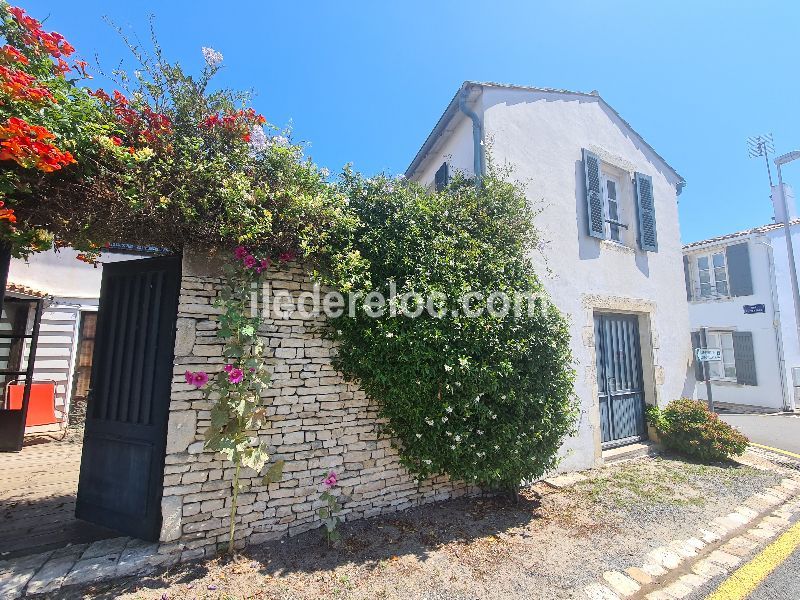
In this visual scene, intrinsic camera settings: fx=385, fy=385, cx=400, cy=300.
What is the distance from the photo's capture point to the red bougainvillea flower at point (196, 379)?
343 centimetres

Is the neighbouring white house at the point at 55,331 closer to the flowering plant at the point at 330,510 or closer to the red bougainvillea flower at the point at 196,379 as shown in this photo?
the red bougainvillea flower at the point at 196,379

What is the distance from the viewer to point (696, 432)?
655 centimetres

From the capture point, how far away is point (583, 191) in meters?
6.91

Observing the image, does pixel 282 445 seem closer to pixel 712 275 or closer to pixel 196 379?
pixel 196 379

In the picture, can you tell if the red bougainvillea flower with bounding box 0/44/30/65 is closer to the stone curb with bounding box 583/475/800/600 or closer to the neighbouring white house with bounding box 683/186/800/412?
the stone curb with bounding box 583/475/800/600

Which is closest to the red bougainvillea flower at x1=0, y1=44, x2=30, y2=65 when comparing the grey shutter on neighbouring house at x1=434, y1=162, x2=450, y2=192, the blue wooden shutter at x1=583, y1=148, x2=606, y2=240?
the grey shutter on neighbouring house at x1=434, y1=162, x2=450, y2=192

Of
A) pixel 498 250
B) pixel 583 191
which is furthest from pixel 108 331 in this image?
pixel 583 191

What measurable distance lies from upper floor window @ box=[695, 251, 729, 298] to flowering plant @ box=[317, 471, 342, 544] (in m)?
16.6

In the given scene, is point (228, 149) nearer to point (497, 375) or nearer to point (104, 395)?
point (104, 395)

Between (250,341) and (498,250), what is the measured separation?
3.23 meters

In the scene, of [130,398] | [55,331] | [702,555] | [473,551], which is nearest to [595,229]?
[702,555]

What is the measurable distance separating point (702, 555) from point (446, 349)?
10.2ft

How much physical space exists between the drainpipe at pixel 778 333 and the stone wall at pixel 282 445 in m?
14.9

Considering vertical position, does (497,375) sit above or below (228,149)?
below
